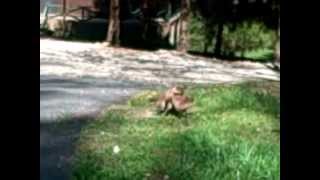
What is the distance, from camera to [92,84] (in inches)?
382

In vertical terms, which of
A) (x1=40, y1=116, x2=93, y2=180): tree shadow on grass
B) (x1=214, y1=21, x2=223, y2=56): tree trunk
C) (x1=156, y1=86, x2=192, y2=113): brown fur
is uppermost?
(x1=214, y1=21, x2=223, y2=56): tree trunk

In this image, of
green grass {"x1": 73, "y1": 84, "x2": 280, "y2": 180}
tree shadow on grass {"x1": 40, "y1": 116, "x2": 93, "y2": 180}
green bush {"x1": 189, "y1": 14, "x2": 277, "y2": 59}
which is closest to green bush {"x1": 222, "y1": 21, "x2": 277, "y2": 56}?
green bush {"x1": 189, "y1": 14, "x2": 277, "y2": 59}

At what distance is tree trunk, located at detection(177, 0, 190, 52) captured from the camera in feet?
58.9

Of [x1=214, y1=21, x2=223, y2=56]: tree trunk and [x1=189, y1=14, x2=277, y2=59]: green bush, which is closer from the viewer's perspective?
[x1=214, y1=21, x2=223, y2=56]: tree trunk

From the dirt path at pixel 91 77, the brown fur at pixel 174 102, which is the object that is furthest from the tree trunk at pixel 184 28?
the brown fur at pixel 174 102

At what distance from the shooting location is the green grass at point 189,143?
3842mm

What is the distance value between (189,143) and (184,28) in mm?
14024

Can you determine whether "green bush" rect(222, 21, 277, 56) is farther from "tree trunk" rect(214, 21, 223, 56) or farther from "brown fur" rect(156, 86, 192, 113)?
"brown fur" rect(156, 86, 192, 113)

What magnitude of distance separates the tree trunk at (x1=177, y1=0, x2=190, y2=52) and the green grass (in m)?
10.9

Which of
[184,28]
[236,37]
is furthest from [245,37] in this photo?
[184,28]

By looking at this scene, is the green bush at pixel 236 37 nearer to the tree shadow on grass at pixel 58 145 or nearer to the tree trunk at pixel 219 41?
the tree trunk at pixel 219 41

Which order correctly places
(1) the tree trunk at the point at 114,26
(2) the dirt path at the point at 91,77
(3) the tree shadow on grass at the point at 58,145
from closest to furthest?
(3) the tree shadow on grass at the point at 58,145 → (2) the dirt path at the point at 91,77 → (1) the tree trunk at the point at 114,26

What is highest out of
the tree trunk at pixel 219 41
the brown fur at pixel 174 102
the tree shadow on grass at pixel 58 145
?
the tree trunk at pixel 219 41

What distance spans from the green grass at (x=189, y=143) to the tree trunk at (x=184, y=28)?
35.6 feet
